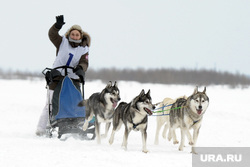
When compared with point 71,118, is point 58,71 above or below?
above

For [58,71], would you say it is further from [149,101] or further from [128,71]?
[128,71]

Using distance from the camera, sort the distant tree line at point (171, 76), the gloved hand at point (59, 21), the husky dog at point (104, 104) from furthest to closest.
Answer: the distant tree line at point (171, 76)
the gloved hand at point (59, 21)
the husky dog at point (104, 104)

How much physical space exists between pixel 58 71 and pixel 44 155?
2.34m

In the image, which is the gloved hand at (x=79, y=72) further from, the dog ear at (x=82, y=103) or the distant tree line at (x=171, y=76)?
the distant tree line at (x=171, y=76)

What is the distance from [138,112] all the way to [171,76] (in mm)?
45579

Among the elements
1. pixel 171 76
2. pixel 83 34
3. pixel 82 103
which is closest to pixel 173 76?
pixel 171 76

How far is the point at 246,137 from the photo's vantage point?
8.98 meters

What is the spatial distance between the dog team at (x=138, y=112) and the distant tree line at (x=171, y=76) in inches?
1621

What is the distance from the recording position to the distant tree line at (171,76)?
48.6m

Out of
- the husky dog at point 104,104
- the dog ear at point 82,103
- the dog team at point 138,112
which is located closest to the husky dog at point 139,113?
the dog team at point 138,112

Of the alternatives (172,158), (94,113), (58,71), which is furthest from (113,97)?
(172,158)

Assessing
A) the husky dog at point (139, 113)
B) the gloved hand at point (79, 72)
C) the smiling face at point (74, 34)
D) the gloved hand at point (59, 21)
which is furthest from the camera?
the smiling face at point (74, 34)

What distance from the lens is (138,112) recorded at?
5.09 metres

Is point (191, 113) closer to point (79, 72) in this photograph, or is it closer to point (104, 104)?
point (104, 104)
